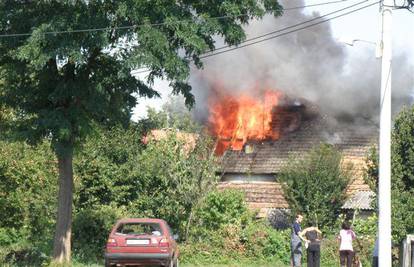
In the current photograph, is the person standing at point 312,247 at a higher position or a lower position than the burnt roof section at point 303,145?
lower

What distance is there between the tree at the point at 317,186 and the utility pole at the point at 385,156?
15.5 metres

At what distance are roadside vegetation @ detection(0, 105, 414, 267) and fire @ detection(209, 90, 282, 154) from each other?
33.8ft

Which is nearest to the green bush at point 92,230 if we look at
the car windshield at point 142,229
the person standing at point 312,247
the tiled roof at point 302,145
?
the car windshield at point 142,229

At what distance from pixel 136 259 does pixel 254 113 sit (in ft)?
73.5

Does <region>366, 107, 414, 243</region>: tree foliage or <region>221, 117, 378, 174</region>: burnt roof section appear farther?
<region>221, 117, 378, 174</region>: burnt roof section

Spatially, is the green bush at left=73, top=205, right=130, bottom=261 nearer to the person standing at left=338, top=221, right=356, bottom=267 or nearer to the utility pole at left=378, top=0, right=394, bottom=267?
the person standing at left=338, top=221, right=356, bottom=267

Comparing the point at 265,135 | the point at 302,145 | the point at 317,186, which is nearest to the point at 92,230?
the point at 317,186

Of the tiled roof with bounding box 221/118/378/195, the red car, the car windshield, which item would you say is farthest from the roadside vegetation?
the tiled roof with bounding box 221/118/378/195

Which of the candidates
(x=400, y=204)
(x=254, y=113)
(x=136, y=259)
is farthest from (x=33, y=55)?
(x=254, y=113)

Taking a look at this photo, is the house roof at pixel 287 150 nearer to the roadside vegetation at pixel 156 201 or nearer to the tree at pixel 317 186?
the tree at pixel 317 186

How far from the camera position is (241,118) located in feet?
129

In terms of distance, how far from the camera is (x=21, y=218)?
26328mm

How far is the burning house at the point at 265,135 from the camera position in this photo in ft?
124

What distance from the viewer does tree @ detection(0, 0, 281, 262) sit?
56.6 feet
